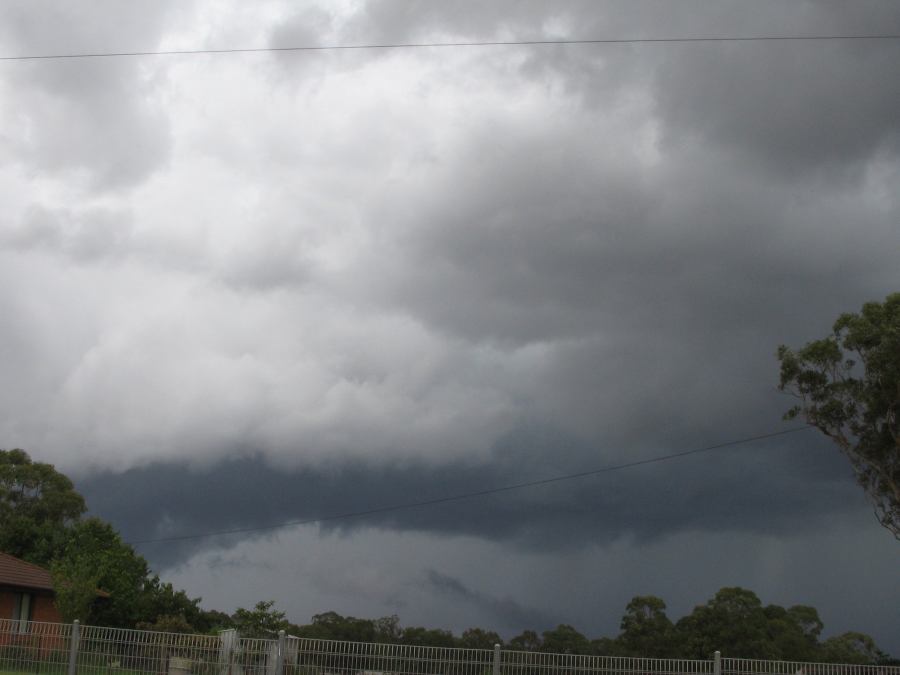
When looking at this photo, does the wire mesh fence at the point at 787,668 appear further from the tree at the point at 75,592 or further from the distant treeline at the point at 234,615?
the tree at the point at 75,592

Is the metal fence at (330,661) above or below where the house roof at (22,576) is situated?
below

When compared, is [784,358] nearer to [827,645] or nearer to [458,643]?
[458,643]

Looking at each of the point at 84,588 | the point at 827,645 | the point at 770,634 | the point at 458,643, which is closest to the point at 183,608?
the point at 84,588

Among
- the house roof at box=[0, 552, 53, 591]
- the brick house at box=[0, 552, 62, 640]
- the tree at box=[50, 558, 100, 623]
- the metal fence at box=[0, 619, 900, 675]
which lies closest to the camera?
the metal fence at box=[0, 619, 900, 675]

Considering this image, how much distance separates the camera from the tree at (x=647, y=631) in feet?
179

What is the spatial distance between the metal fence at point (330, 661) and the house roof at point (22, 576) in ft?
68.0

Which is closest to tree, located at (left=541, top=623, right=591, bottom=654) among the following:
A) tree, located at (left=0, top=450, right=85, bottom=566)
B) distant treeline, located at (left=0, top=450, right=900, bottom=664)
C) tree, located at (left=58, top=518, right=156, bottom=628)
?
distant treeline, located at (left=0, top=450, right=900, bottom=664)

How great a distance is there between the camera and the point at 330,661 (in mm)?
17906

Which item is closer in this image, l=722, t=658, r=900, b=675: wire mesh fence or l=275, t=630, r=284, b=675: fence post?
l=722, t=658, r=900, b=675: wire mesh fence

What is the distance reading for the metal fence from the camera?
17.6 meters

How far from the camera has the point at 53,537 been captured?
54.0 m

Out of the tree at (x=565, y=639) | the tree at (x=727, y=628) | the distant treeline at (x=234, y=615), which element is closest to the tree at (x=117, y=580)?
the distant treeline at (x=234, y=615)

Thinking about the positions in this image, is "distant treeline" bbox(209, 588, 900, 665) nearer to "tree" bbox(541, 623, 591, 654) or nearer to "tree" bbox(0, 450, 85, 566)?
"tree" bbox(541, 623, 591, 654)

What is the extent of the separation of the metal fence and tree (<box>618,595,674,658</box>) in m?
37.3
